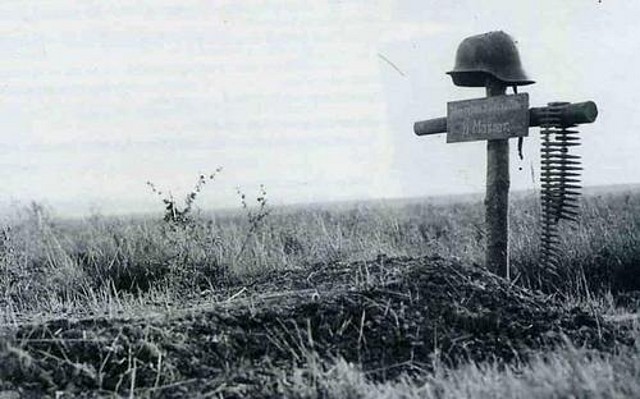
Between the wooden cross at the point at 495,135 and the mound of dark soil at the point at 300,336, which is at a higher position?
the wooden cross at the point at 495,135

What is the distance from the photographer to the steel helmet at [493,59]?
610cm

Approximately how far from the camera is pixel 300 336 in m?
4.04

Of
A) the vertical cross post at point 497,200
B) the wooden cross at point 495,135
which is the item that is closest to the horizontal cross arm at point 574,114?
the wooden cross at point 495,135

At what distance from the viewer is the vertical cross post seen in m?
6.14

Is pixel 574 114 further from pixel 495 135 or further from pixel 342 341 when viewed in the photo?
pixel 342 341

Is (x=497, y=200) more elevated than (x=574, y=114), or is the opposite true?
(x=574, y=114)

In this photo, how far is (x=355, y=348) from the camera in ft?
13.8

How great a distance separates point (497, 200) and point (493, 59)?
1.22 meters

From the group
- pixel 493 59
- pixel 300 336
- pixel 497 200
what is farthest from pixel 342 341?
pixel 493 59

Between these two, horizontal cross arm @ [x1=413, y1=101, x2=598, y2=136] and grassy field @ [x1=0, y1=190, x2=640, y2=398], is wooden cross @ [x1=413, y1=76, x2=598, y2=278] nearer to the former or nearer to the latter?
horizontal cross arm @ [x1=413, y1=101, x2=598, y2=136]

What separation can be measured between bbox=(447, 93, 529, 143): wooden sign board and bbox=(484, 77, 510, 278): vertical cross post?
0.15m

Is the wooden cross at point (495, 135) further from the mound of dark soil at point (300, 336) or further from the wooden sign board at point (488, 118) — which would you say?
the mound of dark soil at point (300, 336)

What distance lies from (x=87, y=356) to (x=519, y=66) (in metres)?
4.29

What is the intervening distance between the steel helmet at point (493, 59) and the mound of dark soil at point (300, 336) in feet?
6.51
